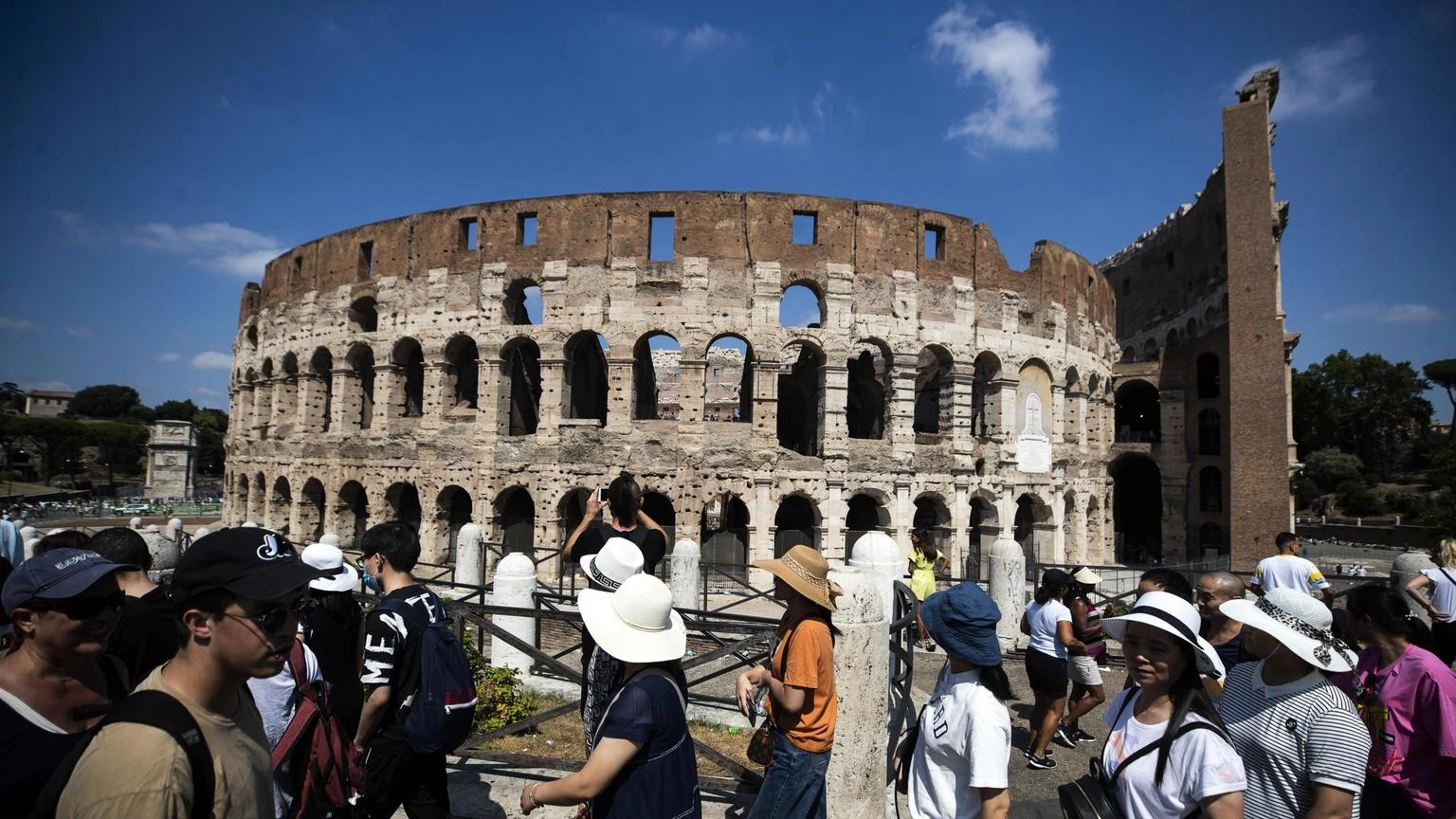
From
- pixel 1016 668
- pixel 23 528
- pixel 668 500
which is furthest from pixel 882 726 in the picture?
pixel 23 528

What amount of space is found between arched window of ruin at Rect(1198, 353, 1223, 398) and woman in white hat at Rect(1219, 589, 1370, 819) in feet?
91.9

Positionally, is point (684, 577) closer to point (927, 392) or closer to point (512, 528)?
point (512, 528)

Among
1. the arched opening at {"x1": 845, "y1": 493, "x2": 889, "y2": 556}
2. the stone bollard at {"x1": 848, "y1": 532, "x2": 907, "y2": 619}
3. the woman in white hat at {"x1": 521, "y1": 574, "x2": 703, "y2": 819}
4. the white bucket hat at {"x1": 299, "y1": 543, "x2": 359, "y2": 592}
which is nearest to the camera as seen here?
the woman in white hat at {"x1": 521, "y1": 574, "x2": 703, "y2": 819}

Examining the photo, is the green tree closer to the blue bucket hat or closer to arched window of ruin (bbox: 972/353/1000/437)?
arched window of ruin (bbox: 972/353/1000/437)

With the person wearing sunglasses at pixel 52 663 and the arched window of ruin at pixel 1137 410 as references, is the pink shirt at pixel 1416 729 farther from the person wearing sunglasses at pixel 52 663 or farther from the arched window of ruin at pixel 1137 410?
the arched window of ruin at pixel 1137 410

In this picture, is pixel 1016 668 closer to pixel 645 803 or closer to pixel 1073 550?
pixel 645 803

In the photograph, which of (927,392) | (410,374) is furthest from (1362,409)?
(410,374)

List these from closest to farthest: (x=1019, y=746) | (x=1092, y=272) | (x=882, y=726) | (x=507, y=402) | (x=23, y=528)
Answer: (x=882, y=726) → (x=1019, y=746) → (x=23, y=528) → (x=507, y=402) → (x=1092, y=272)

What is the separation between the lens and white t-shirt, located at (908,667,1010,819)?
292 centimetres

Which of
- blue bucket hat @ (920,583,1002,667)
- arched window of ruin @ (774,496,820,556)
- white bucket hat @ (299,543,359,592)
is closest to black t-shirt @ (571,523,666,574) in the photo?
white bucket hat @ (299,543,359,592)

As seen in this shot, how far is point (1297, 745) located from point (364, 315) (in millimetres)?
24586

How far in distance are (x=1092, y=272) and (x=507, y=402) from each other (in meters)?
20.0

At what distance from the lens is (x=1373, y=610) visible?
389 centimetres

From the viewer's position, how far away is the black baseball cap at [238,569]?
2080mm
